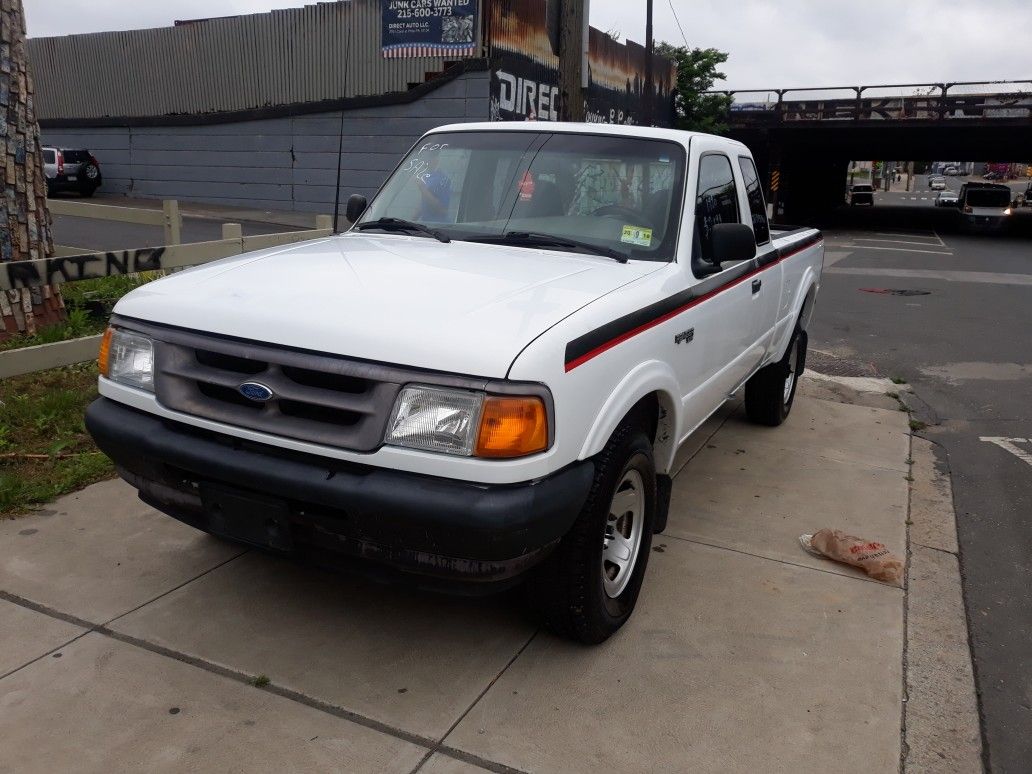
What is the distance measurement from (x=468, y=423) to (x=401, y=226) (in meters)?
1.92

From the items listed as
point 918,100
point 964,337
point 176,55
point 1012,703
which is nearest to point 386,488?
point 1012,703

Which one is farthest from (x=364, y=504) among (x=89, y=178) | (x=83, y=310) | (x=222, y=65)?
(x=89, y=178)

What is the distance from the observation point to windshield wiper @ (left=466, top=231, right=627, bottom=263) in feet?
12.5

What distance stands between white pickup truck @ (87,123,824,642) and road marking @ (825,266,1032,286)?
14517 mm

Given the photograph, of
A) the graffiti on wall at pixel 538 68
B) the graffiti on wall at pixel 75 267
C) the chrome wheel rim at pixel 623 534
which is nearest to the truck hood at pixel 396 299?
the chrome wheel rim at pixel 623 534

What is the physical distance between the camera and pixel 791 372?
6676mm

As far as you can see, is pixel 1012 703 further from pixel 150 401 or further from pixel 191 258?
pixel 191 258

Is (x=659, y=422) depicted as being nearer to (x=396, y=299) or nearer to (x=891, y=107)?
(x=396, y=299)

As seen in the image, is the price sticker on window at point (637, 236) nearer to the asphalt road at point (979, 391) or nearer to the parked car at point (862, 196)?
the asphalt road at point (979, 391)

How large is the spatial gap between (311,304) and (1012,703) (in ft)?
9.55

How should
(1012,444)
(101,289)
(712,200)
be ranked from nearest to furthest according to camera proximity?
(712,200) < (1012,444) < (101,289)

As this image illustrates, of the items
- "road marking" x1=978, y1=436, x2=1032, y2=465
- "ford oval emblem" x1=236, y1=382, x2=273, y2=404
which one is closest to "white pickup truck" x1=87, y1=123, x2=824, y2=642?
"ford oval emblem" x1=236, y1=382, x2=273, y2=404

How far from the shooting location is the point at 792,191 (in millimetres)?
46125

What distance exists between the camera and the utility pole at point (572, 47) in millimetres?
9438
